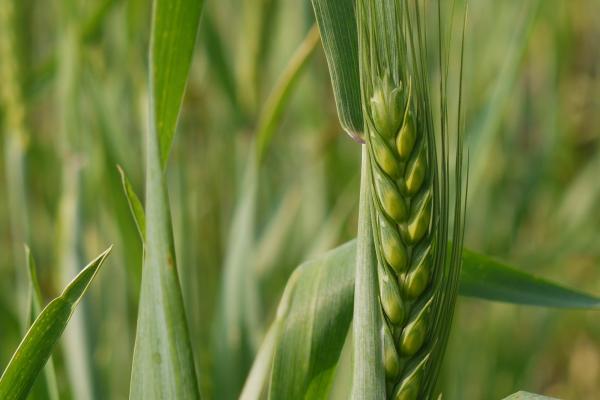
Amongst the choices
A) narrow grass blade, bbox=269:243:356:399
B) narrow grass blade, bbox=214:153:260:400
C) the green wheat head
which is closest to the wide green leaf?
narrow grass blade, bbox=269:243:356:399

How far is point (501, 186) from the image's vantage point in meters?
1.49

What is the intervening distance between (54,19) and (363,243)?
137cm

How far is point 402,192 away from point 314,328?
159mm

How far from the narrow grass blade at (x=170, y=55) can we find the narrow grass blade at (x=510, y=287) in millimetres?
242

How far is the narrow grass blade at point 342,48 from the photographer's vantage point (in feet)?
1.75

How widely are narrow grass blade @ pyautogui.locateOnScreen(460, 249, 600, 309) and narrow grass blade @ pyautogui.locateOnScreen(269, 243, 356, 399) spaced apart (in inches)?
3.9

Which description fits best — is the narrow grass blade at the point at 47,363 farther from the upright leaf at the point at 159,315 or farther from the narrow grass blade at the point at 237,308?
the narrow grass blade at the point at 237,308

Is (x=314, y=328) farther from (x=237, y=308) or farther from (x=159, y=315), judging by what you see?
(x=237, y=308)

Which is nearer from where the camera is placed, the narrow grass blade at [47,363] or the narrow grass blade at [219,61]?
the narrow grass blade at [47,363]

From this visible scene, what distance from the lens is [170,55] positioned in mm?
569

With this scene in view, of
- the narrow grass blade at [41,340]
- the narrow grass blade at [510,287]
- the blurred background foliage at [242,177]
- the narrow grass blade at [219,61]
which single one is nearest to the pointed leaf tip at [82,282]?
the narrow grass blade at [41,340]

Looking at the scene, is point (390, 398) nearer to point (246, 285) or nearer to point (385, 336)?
point (385, 336)

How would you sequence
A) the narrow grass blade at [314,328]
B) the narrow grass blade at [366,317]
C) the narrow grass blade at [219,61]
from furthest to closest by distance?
the narrow grass blade at [219,61] < the narrow grass blade at [314,328] < the narrow grass blade at [366,317]

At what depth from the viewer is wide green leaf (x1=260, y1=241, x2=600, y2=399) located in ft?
1.98
